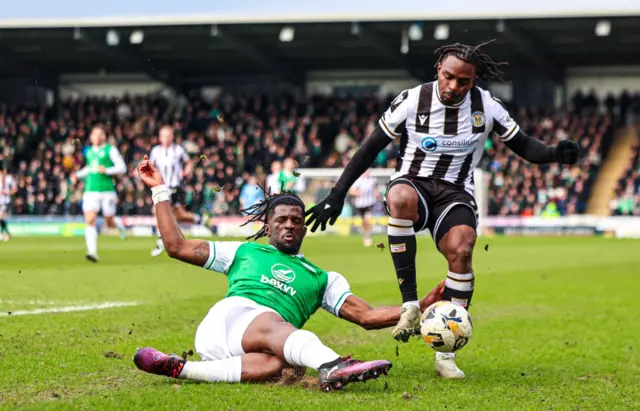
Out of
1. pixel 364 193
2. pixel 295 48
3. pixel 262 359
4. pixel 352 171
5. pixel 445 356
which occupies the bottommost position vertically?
pixel 364 193

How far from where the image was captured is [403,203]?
6.58 m

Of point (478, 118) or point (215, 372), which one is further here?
point (478, 118)

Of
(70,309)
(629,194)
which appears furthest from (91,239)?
(629,194)

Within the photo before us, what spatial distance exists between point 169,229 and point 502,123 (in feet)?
7.85

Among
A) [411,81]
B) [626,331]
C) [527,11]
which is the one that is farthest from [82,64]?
[626,331]

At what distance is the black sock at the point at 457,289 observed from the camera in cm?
639

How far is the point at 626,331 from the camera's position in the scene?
A: 904cm

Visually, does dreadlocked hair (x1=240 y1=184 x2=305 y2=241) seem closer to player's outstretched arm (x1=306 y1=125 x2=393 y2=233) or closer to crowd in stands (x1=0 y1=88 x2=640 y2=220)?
player's outstretched arm (x1=306 y1=125 x2=393 y2=233)

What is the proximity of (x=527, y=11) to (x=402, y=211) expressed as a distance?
26.6 meters

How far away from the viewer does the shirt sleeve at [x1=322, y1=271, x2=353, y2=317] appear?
618cm

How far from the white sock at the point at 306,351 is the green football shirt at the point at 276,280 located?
43cm

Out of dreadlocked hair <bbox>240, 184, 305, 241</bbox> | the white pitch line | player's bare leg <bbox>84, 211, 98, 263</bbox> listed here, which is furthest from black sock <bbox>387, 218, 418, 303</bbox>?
player's bare leg <bbox>84, 211, 98, 263</bbox>

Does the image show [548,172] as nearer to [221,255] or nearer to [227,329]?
[221,255]

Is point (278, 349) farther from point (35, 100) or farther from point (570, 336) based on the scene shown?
point (35, 100)
